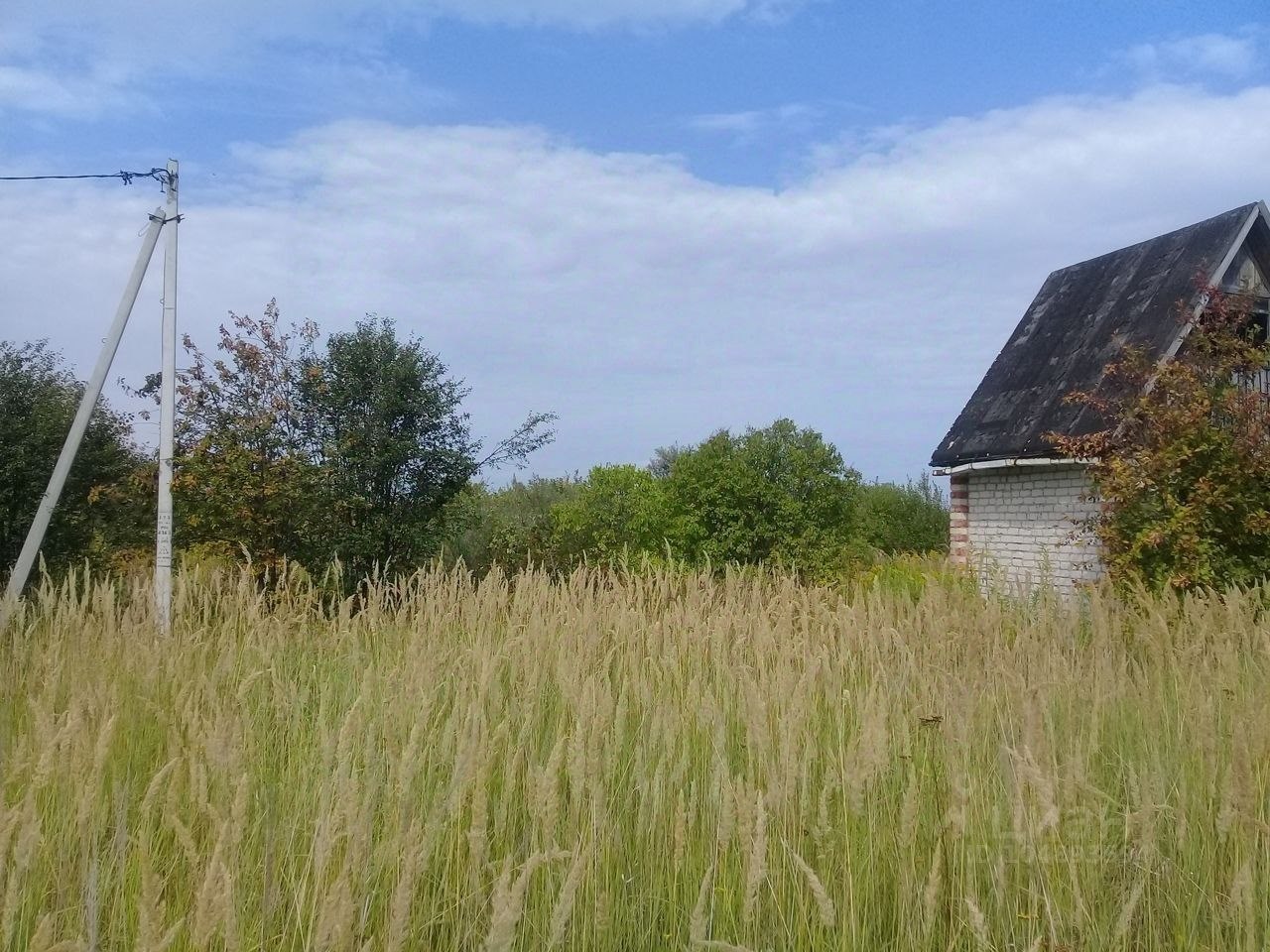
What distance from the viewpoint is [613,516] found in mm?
13438

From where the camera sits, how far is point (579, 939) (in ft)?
7.33

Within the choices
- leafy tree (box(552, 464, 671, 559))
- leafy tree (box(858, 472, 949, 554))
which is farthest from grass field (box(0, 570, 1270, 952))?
leafy tree (box(858, 472, 949, 554))

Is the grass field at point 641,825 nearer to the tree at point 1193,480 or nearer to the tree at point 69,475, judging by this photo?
the tree at point 1193,480

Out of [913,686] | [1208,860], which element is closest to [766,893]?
[1208,860]

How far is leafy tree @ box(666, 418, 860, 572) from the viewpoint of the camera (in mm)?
12430

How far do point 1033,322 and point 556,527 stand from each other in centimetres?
763

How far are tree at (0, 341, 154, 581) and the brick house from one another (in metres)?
10.8

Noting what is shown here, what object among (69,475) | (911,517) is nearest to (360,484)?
(69,475)

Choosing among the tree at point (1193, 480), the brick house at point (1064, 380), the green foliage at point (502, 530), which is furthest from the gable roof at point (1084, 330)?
the green foliage at point (502, 530)

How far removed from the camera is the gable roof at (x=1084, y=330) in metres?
12.0

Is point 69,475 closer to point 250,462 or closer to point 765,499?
point 250,462

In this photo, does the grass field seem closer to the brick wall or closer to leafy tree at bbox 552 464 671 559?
the brick wall

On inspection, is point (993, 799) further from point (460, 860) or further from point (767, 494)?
point (767, 494)

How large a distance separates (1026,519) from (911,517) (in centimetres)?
816
